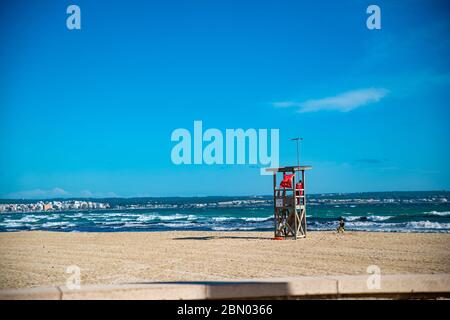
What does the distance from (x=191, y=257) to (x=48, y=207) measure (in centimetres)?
9488

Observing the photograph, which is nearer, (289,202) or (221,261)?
(221,261)

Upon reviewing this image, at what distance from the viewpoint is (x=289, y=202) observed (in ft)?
58.0

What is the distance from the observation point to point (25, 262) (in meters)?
12.3

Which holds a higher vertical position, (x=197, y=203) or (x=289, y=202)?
(x=289, y=202)

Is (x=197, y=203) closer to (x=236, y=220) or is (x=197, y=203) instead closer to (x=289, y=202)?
(x=236, y=220)

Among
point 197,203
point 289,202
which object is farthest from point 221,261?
point 197,203

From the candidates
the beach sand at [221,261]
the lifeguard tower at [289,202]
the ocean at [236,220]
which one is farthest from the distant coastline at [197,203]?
the beach sand at [221,261]

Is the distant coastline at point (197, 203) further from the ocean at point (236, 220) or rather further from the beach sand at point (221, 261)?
the beach sand at point (221, 261)

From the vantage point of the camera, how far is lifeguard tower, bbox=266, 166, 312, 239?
1744 centimetres

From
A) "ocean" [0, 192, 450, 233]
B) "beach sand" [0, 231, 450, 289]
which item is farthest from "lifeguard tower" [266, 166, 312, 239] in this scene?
"ocean" [0, 192, 450, 233]

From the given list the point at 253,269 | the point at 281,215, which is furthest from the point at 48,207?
the point at 253,269

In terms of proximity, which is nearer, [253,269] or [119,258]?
[253,269]

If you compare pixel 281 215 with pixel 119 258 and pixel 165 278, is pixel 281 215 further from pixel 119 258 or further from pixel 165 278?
pixel 165 278
